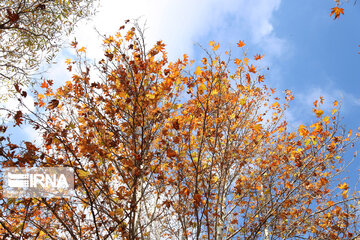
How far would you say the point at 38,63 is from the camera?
6.01 metres

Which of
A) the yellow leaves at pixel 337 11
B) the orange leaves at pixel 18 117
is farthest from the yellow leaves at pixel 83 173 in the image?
the yellow leaves at pixel 337 11

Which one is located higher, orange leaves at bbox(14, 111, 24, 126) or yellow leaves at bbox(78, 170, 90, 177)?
orange leaves at bbox(14, 111, 24, 126)

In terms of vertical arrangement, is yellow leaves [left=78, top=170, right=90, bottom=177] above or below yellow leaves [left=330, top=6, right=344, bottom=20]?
below

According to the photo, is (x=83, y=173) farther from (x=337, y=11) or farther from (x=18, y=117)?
(x=337, y=11)

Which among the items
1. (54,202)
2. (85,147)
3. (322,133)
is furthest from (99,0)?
(322,133)

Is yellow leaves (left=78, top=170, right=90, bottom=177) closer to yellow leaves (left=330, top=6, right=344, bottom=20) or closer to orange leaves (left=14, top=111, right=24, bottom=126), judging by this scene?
orange leaves (left=14, top=111, right=24, bottom=126)

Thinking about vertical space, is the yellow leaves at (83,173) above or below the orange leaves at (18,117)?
below

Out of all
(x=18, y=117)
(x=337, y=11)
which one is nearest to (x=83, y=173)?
(x=18, y=117)

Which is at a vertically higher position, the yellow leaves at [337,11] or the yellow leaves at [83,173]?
the yellow leaves at [337,11]

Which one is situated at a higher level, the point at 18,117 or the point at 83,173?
the point at 18,117

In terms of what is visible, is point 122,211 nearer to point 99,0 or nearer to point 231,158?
point 231,158

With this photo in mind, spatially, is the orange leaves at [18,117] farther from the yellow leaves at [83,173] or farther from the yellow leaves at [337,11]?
the yellow leaves at [337,11]

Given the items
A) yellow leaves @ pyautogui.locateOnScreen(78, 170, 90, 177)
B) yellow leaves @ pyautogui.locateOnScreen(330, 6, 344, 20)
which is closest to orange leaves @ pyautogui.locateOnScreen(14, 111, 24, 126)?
yellow leaves @ pyautogui.locateOnScreen(78, 170, 90, 177)

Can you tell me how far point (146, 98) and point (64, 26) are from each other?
12.0 feet
